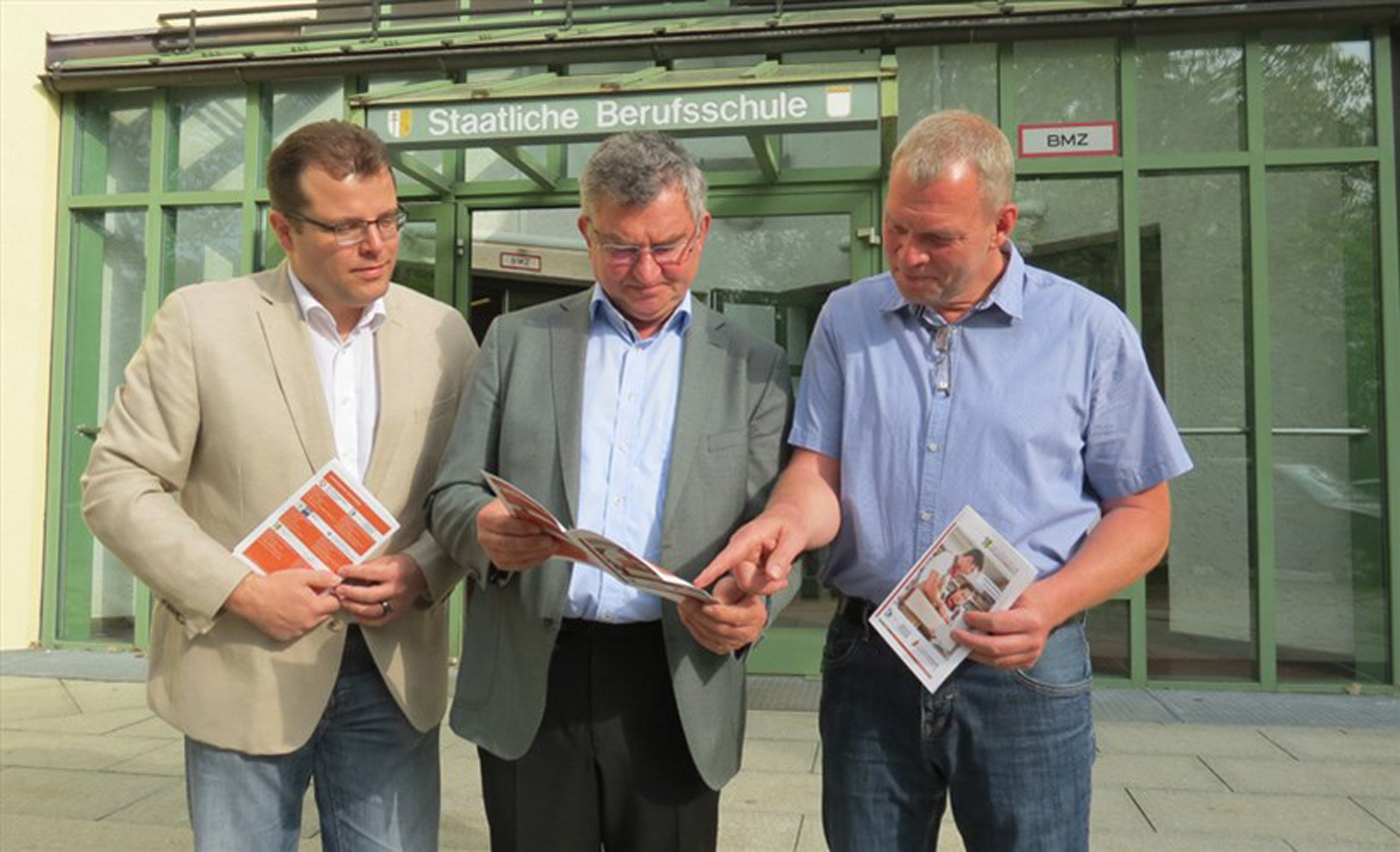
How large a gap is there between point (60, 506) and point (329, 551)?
718 centimetres

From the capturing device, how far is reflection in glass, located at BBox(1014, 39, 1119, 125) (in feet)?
23.2

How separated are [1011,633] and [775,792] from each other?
317 cm

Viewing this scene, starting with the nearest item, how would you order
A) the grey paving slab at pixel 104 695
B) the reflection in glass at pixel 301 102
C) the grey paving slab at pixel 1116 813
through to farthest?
the grey paving slab at pixel 1116 813 → the grey paving slab at pixel 104 695 → the reflection in glass at pixel 301 102

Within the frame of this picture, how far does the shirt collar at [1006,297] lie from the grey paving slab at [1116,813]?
2.84 meters

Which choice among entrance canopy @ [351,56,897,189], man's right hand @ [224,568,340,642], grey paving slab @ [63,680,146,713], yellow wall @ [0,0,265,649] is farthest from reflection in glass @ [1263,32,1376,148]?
yellow wall @ [0,0,265,649]

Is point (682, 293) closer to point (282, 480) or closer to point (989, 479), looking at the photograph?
point (989, 479)

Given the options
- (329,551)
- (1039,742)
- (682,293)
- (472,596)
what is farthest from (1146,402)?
(329,551)

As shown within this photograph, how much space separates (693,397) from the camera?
2.29m

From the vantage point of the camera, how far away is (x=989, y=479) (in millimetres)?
2166

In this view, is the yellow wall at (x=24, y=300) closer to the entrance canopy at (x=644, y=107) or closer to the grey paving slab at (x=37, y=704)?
the grey paving slab at (x=37, y=704)

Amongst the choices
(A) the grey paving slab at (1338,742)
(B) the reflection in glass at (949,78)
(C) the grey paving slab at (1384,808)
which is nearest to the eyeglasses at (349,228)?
(C) the grey paving slab at (1384,808)

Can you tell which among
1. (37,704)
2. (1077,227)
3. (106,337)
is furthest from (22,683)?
(1077,227)

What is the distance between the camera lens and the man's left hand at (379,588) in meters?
2.25

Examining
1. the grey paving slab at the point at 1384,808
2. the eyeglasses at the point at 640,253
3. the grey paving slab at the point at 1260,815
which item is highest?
the eyeglasses at the point at 640,253
